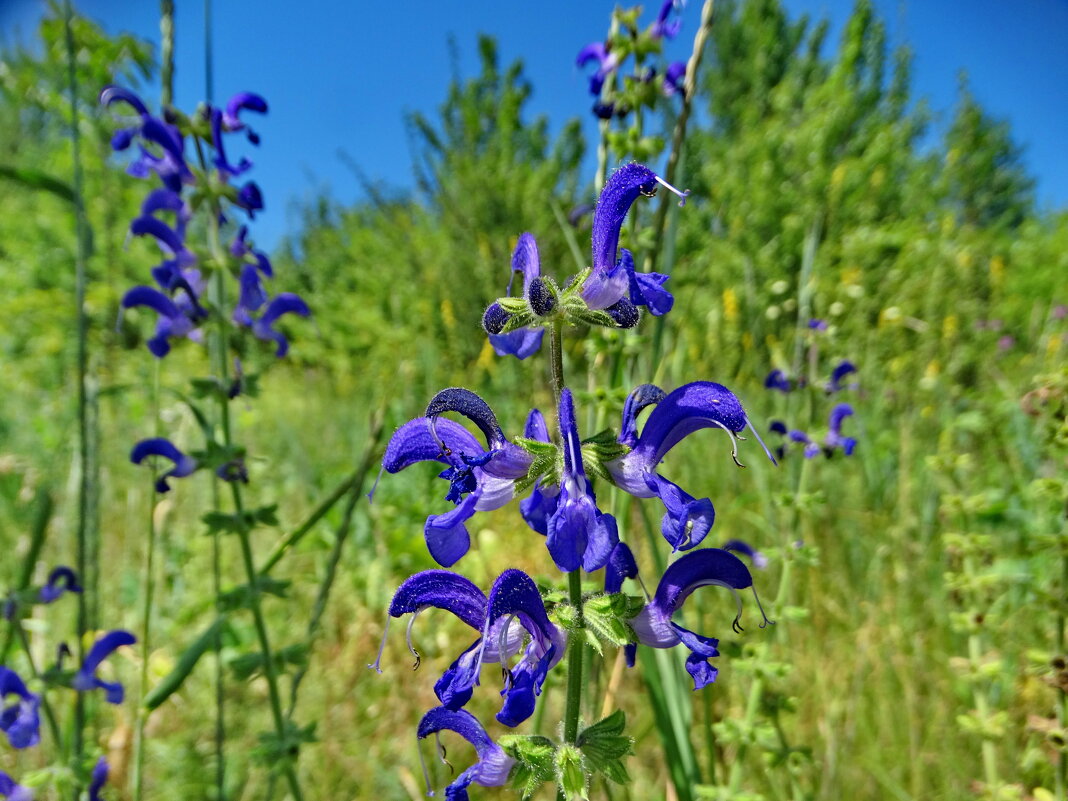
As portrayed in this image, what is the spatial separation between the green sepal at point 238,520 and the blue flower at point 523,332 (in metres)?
1.10

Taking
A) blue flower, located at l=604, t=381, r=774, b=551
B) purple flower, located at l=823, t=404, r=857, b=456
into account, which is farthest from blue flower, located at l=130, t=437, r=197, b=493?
purple flower, located at l=823, t=404, r=857, b=456

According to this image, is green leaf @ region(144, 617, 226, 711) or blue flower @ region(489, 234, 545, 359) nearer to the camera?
blue flower @ region(489, 234, 545, 359)

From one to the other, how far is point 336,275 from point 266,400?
239 inches

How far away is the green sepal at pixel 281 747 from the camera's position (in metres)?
1.59

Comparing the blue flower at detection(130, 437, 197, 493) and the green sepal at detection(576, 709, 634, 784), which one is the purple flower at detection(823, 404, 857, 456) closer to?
the green sepal at detection(576, 709, 634, 784)

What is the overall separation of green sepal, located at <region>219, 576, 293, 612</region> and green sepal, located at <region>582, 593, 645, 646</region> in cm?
116

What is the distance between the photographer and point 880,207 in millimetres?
11234

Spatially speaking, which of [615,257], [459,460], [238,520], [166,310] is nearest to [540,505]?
[459,460]

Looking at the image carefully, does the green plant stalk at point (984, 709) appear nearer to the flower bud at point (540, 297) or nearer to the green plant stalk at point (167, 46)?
the flower bud at point (540, 297)

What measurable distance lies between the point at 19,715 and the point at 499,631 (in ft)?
5.30

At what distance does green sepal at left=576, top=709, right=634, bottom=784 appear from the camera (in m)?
0.87

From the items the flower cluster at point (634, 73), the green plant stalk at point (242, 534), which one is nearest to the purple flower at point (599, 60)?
the flower cluster at point (634, 73)

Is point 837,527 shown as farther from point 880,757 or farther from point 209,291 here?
point 209,291

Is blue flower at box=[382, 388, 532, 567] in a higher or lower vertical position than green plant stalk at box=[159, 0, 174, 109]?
lower
